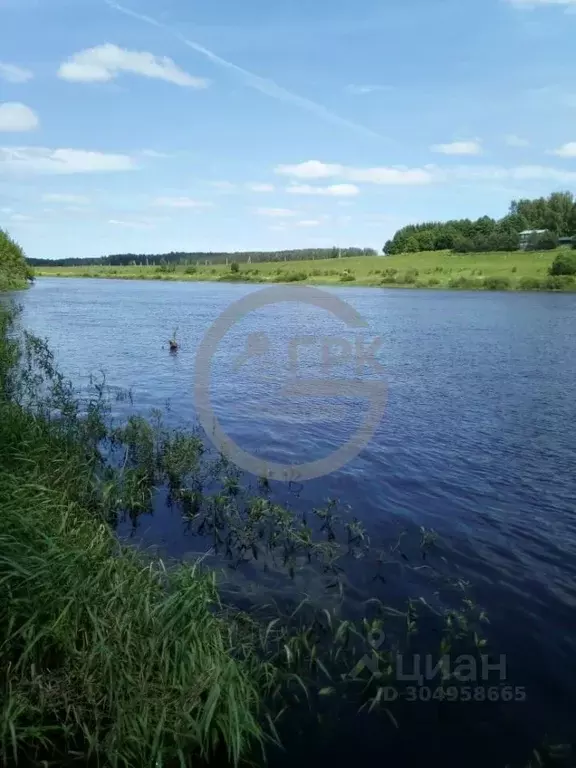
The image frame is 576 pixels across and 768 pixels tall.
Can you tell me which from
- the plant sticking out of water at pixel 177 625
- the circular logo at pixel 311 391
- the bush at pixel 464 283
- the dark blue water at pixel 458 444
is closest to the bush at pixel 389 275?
the bush at pixel 464 283

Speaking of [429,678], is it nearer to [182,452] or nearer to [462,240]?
[182,452]

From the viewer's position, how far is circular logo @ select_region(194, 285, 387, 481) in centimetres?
1327

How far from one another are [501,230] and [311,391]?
135 meters

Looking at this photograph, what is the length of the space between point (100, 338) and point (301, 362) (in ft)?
45.9

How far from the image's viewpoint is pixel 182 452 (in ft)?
41.7

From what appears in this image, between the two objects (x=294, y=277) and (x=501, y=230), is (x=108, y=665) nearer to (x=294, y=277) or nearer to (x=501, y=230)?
(x=294, y=277)

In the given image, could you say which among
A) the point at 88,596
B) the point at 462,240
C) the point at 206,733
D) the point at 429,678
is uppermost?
the point at 462,240

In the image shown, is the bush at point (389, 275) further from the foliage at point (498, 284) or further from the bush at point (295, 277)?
the foliage at point (498, 284)

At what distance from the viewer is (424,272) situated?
3976 inches

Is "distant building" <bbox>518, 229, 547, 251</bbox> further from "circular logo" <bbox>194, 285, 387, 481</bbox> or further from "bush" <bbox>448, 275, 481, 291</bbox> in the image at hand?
"circular logo" <bbox>194, 285, 387, 481</bbox>

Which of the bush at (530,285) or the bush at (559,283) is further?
the bush at (530,285)

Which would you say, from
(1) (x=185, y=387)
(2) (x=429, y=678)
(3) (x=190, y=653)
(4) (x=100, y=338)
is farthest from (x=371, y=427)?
(4) (x=100, y=338)

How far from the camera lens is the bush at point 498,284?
76.8 m

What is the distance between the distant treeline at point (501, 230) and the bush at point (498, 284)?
3582cm
